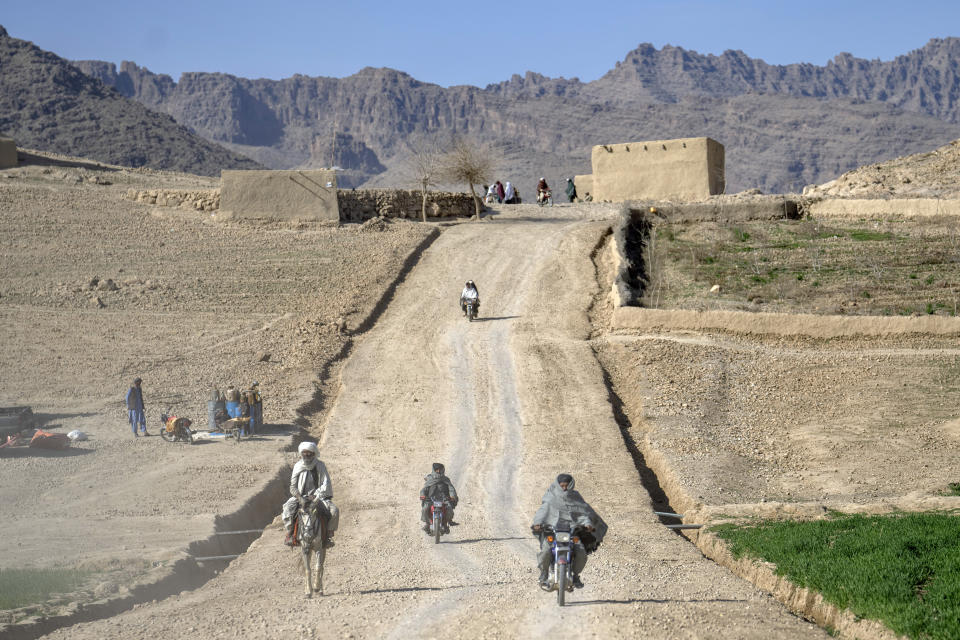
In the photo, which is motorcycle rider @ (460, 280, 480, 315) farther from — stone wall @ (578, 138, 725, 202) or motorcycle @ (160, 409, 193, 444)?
stone wall @ (578, 138, 725, 202)

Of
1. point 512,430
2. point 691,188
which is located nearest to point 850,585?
point 512,430

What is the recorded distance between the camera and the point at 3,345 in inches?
878

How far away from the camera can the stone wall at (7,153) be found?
39.6 m

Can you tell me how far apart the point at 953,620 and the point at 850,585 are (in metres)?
1.34

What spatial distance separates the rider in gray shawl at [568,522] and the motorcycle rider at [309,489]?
2109 mm

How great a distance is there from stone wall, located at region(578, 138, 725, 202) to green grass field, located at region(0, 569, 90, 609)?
2952cm

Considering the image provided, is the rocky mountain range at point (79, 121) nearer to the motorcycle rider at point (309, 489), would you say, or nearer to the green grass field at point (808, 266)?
the green grass field at point (808, 266)

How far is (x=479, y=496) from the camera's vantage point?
1467 centimetres

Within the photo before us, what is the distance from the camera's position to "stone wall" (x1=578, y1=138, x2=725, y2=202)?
36938 millimetres

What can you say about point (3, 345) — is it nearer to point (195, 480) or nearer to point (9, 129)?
point (195, 480)

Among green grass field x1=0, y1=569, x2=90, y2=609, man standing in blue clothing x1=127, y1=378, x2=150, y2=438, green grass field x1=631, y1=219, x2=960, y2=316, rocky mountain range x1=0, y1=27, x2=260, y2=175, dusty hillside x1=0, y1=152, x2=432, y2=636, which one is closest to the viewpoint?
green grass field x1=0, y1=569, x2=90, y2=609

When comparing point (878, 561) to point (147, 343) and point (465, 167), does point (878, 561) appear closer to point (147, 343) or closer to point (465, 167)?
point (147, 343)

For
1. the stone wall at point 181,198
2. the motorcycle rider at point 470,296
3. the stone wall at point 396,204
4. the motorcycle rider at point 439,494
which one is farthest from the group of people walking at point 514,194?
the motorcycle rider at point 439,494

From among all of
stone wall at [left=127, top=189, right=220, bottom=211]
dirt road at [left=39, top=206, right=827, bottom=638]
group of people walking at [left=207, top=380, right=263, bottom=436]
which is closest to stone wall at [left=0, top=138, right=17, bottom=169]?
stone wall at [left=127, top=189, right=220, bottom=211]
